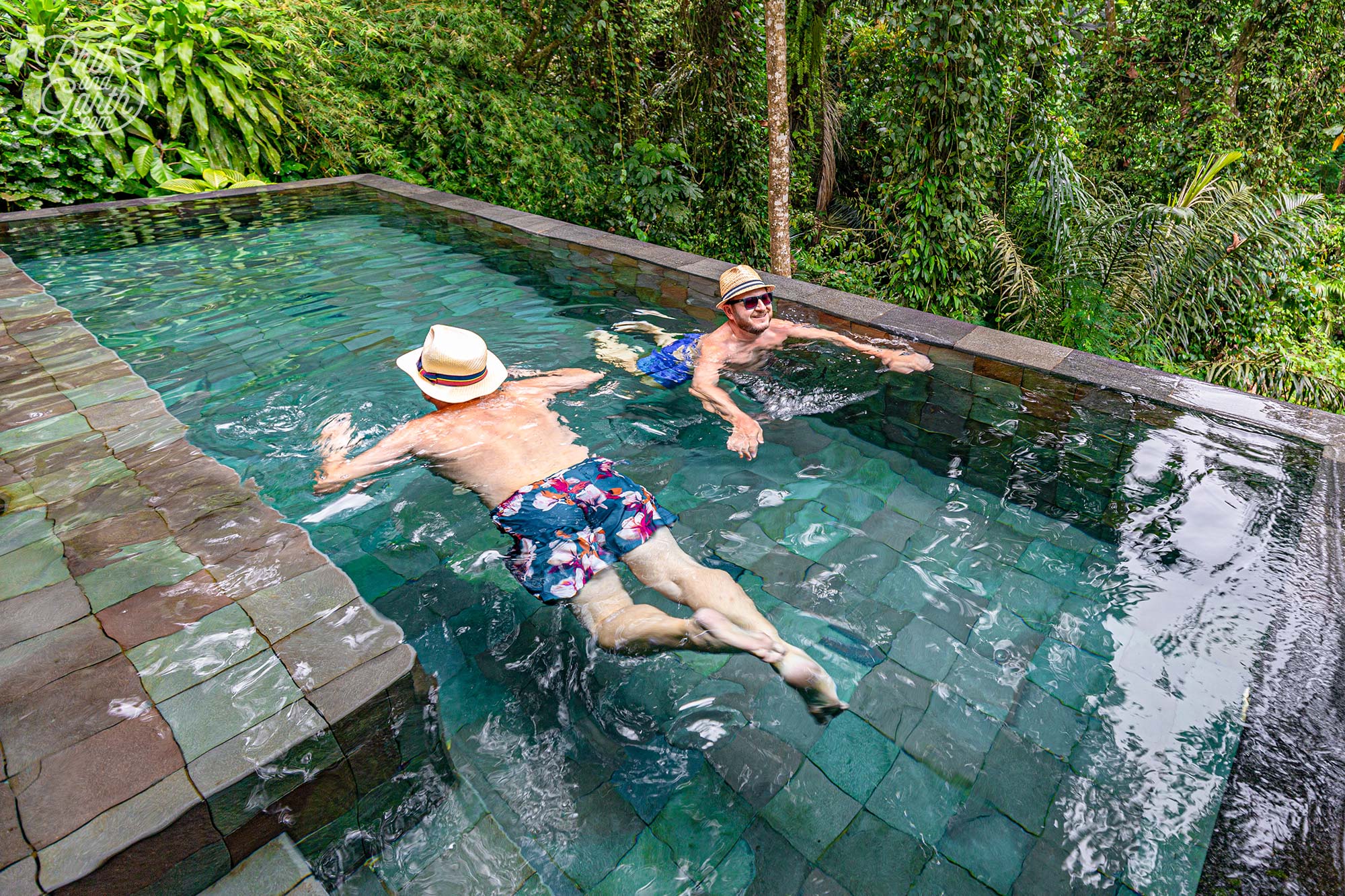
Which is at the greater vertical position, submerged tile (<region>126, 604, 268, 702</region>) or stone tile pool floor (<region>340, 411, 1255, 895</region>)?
submerged tile (<region>126, 604, 268, 702</region>)

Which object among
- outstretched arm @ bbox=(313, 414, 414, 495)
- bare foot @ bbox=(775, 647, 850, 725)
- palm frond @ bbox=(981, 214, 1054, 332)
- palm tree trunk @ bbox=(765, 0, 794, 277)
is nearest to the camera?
bare foot @ bbox=(775, 647, 850, 725)

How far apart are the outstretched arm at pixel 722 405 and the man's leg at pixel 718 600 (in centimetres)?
86

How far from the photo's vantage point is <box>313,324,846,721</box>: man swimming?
7.00 feet

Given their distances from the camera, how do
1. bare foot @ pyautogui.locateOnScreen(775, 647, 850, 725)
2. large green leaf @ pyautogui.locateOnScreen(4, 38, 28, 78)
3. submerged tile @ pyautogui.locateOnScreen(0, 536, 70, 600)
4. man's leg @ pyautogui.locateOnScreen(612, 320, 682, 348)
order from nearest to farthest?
bare foot @ pyautogui.locateOnScreen(775, 647, 850, 725)
submerged tile @ pyautogui.locateOnScreen(0, 536, 70, 600)
man's leg @ pyautogui.locateOnScreen(612, 320, 682, 348)
large green leaf @ pyautogui.locateOnScreen(4, 38, 28, 78)

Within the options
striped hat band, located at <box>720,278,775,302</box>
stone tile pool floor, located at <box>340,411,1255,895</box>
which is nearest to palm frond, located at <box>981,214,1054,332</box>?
striped hat band, located at <box>720,278,775,302</box>

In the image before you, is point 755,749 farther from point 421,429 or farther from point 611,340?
point 611,340

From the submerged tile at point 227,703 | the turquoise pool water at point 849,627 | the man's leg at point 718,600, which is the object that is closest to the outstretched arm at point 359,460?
the turquoise pool water at point 849,627

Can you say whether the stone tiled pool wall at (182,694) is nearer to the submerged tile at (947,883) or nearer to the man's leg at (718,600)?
the man's leg at (718,600)

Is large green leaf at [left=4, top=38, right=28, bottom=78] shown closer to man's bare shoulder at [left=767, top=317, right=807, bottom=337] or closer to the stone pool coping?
the stone pool coping

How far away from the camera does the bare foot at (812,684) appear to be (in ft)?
6.40

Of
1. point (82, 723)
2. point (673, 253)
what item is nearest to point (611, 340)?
point (673, 253)

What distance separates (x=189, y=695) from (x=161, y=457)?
1490 mm

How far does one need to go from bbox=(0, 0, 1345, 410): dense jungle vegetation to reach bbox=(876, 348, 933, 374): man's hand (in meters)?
2.91

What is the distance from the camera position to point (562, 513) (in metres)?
2.44
